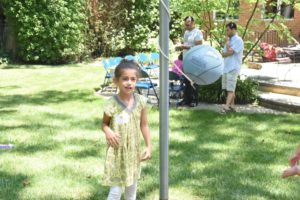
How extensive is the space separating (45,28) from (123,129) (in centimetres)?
1403

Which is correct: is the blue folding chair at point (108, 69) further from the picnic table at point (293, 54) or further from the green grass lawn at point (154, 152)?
the picnic table at point (293, 54)

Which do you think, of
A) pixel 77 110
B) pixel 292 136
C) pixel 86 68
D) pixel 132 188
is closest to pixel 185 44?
pixel 77 110

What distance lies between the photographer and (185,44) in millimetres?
9258

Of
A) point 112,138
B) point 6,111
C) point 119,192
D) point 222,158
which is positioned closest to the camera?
point 112,138

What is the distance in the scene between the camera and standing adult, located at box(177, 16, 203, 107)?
29.7ft

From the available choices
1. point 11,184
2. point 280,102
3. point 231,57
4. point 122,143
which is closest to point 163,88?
point 122,143

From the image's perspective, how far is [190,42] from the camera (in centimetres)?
916

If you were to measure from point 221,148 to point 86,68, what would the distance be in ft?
33.7

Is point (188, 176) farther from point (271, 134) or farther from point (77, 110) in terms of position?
point (77, 110)

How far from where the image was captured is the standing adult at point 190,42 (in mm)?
9062

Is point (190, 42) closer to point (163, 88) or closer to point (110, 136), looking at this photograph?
point (163, 88)

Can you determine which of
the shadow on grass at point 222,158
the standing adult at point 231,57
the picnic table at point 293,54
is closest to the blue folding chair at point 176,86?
the standing adult at point 231,57

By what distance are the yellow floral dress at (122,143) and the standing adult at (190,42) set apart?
4962 millimetres

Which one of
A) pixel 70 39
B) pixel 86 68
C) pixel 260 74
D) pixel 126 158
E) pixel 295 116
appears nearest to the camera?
pixel 126 158
